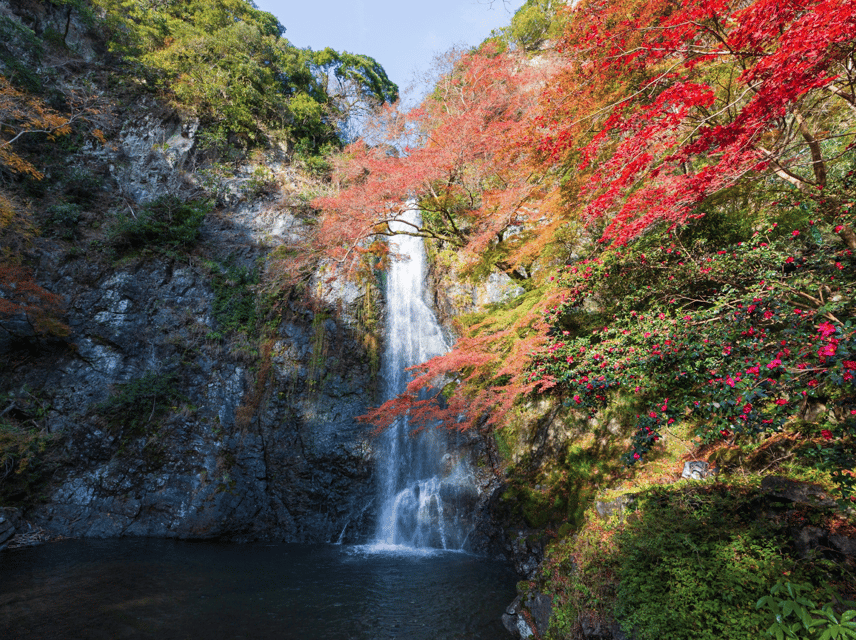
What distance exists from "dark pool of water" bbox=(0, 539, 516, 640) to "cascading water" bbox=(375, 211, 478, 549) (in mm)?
1170

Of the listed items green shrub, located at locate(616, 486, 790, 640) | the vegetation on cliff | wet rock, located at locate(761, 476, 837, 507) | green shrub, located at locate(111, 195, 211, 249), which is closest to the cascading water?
the vegetation on cliff

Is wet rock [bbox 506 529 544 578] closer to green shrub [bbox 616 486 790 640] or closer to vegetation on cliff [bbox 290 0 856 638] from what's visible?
vegetation on cliff [bbox 290 0 856 638]

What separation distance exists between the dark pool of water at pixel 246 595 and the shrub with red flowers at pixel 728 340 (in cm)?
418

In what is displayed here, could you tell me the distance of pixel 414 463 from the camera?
455 inches

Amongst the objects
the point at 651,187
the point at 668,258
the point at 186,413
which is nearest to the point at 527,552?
the point at 668,258

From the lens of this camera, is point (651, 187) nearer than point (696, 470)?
No

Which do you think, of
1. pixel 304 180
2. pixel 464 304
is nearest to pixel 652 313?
pixel 464 304

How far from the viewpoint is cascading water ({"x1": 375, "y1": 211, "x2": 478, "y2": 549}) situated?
9.93m

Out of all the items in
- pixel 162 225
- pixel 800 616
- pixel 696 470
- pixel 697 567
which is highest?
pixel 162 225

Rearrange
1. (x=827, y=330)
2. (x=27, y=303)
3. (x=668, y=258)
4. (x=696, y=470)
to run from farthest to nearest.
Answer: (x=27, y=303)
(x=668, y=258)
(x=696, y=470)
(x=827, y=330)

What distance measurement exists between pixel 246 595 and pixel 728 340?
880 centimetres

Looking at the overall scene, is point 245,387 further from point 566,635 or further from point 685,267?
point 685,267

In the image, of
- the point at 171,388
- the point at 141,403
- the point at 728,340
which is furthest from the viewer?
the point at 171,388

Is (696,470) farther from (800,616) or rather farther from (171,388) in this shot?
(171,388)
